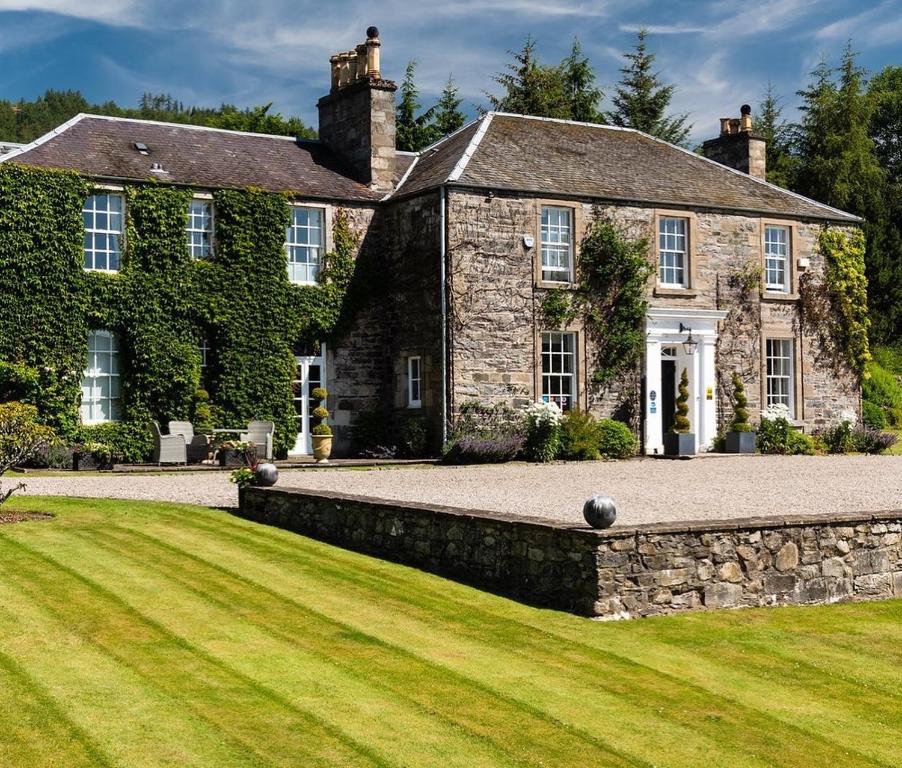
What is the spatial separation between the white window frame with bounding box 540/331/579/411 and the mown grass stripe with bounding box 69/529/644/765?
52.3ft

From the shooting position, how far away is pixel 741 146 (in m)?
33.0

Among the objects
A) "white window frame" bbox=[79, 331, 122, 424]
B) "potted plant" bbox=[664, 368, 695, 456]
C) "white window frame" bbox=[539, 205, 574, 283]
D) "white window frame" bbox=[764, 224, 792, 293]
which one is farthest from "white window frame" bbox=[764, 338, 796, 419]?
"white window frame" bbox=[79, 331, 122, 424]

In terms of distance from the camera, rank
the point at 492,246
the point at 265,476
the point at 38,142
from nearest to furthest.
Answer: the point at 265,476 → the point at 38,142 → the point at 492,246

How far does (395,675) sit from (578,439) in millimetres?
18022

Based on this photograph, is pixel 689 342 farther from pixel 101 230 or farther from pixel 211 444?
pixel 101 230

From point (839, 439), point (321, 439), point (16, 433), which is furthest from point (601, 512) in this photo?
point (839, 439)

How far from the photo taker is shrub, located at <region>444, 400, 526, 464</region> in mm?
24750

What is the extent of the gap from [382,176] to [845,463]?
12.0m

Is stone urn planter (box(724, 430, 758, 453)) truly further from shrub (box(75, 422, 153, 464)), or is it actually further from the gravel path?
shrub (box(75, 422, 153, 464))

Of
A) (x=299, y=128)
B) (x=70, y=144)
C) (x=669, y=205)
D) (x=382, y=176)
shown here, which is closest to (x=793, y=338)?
(x=669, y=205)

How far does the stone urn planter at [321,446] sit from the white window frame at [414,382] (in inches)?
91.0

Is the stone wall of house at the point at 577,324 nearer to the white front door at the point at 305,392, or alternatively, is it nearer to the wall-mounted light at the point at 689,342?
the wall-mounted light at the point at 689,342

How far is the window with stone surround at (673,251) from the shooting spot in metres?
28.4

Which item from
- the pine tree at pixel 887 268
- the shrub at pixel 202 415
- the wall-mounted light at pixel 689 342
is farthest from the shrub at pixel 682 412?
the pine tree at pixel 887 268
